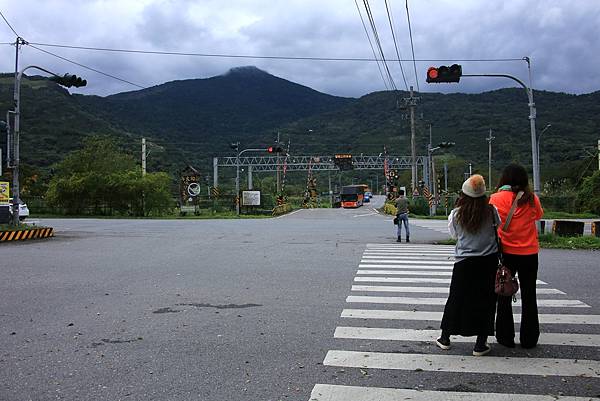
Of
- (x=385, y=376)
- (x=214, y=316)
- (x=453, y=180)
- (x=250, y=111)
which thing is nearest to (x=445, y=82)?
(x=214, y=316)

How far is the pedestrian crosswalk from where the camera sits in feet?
14.7

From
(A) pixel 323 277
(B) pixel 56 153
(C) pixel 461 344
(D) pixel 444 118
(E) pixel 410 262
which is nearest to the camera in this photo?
(C) pixel 461 344

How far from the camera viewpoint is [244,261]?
13.0 m

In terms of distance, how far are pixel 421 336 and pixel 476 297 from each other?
3.26ft

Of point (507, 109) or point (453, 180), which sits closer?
point (453, 180)

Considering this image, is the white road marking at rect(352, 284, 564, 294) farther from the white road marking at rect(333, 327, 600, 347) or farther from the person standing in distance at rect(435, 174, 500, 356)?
the person standing in distance at rect(435, 174, 500, 356)

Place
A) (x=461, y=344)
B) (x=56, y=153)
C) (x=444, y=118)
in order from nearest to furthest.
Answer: (x=461, y=344)
(x=56, y=153)
(x=444, y=118)

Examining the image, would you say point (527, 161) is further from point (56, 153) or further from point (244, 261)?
point (244, 261)

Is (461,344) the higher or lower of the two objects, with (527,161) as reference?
lower

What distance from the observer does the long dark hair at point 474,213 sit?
5.46 metres

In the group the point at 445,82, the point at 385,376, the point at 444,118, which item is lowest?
the point at 385,376

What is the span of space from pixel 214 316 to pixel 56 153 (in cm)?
7606

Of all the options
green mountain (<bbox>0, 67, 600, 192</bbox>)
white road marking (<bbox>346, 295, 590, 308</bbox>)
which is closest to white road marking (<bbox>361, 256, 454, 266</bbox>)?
white road marking (<bbox>346, 295, 590, 308</bbox>)

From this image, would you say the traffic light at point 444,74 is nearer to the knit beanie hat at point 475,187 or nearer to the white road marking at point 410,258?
the white road marking at point 410,258
